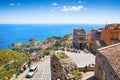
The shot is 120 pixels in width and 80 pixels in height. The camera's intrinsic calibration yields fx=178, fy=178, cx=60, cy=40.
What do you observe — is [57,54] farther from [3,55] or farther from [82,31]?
[3,55]

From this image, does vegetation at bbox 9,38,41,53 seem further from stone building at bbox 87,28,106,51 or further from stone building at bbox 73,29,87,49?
stone building at bbox 87,28,106,51

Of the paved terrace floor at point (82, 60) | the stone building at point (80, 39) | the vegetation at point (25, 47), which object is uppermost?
the stone building at point (80, 39)

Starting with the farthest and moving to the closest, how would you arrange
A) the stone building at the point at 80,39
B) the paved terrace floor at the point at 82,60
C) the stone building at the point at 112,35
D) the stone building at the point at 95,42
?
the stone building at the point at 80,39
the stone building at the point at 95,42
the stone building at the point at 112,35
the paved terrace floor at the point at 82,60

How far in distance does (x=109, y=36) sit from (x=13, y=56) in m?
43.3

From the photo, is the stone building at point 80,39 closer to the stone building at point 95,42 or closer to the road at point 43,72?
the stone building at point 95,42

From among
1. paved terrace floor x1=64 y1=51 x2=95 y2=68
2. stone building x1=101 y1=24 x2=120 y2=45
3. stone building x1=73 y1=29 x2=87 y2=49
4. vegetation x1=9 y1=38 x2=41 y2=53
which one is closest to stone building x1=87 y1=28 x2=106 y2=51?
stone building x1=73 y1=29 x2=87 y2=49

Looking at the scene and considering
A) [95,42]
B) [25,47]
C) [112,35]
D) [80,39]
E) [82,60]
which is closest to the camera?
[82,60]

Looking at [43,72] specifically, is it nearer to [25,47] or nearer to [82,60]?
[82,60]

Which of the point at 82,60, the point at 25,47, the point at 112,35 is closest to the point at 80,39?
the point at 112,35

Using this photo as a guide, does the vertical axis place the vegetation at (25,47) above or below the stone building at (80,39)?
below

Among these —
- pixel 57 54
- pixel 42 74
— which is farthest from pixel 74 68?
pixel 42 74

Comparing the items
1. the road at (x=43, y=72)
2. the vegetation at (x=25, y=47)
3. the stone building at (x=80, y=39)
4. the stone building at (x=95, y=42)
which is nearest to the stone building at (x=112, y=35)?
the stone building at (x=95, y=42)

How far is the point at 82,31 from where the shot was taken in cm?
5331

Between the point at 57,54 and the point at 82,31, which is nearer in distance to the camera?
the point at 57,54
